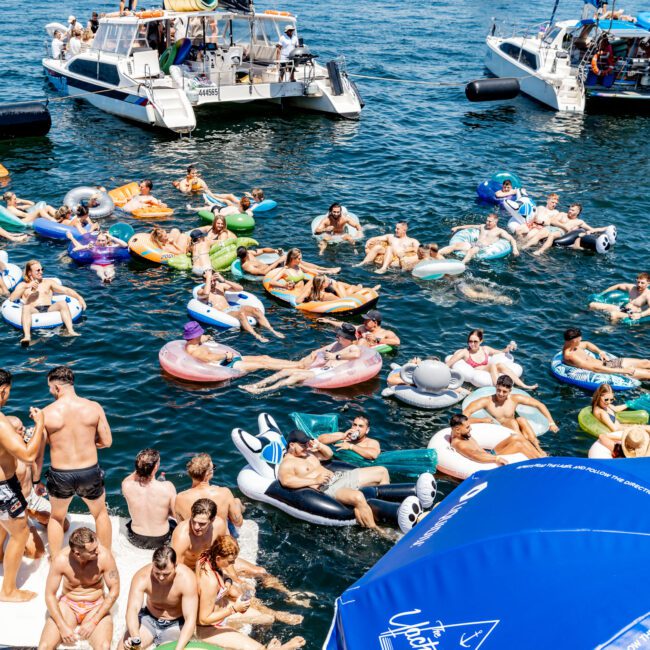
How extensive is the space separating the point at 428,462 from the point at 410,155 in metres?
16.9

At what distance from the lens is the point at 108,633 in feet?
26.9

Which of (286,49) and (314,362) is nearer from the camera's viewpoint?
(314,362)

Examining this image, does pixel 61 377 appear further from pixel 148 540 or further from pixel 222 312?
pixel 222 312

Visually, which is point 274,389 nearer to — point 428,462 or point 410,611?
point 428,462

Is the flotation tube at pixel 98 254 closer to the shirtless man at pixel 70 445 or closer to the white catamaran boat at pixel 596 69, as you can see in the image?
the shirtless man at pixel 70 445

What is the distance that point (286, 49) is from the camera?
29.2 m

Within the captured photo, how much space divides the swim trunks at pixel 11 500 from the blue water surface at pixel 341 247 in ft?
7.99

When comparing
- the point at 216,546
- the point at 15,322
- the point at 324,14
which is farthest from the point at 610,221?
the point at 324,14

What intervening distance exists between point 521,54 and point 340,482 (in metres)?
27.8

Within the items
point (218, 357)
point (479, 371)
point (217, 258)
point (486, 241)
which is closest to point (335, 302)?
point (218, 357)

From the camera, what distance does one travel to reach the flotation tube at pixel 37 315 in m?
15.3

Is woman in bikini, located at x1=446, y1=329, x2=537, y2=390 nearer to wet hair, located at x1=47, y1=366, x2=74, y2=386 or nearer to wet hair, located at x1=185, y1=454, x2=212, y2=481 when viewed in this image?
wet hair, located at x1=185, y1=454, x2=212, y2=481

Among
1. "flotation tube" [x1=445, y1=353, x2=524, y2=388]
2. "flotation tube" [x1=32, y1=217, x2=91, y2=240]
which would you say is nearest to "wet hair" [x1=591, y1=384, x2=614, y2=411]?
"flotation tube" [x1=445, y1=353, x2=524, y2=388]

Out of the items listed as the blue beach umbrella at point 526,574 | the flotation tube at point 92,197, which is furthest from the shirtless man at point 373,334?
the flotation tube at point 92,197
